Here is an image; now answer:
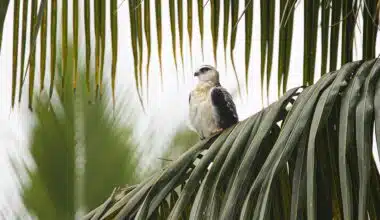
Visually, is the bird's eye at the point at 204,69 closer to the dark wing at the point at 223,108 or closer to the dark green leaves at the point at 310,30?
the dark wing at the point at 223,108

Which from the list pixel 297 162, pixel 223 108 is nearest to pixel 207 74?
pixel 223 108

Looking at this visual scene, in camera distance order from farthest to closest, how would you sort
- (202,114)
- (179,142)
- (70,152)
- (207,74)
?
(179,142)
(70,152)
(207,74)
(202,114)

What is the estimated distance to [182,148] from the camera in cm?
811

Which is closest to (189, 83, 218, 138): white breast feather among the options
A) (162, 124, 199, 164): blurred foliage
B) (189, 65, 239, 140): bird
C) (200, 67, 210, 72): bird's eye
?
(189, 65, 239, 140): bird

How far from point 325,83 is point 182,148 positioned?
21.0ft

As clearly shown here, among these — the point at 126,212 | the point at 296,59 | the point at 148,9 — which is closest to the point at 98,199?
the point at 296,59

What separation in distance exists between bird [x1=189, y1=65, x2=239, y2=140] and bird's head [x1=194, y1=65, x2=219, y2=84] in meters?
0.14

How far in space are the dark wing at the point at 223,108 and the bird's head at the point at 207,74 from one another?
0.21m

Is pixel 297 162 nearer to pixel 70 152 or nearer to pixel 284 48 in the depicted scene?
pixel 284 48

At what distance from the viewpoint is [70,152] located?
8039 mm

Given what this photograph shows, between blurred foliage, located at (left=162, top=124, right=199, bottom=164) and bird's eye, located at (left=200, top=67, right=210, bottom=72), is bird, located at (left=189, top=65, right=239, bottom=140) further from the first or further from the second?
blurred foliage, located at (left=162, top=124, right=199, bottom=164)

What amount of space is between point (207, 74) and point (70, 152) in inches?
151

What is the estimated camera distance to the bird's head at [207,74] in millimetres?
4332

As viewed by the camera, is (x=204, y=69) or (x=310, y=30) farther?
(x=204, y=69)
